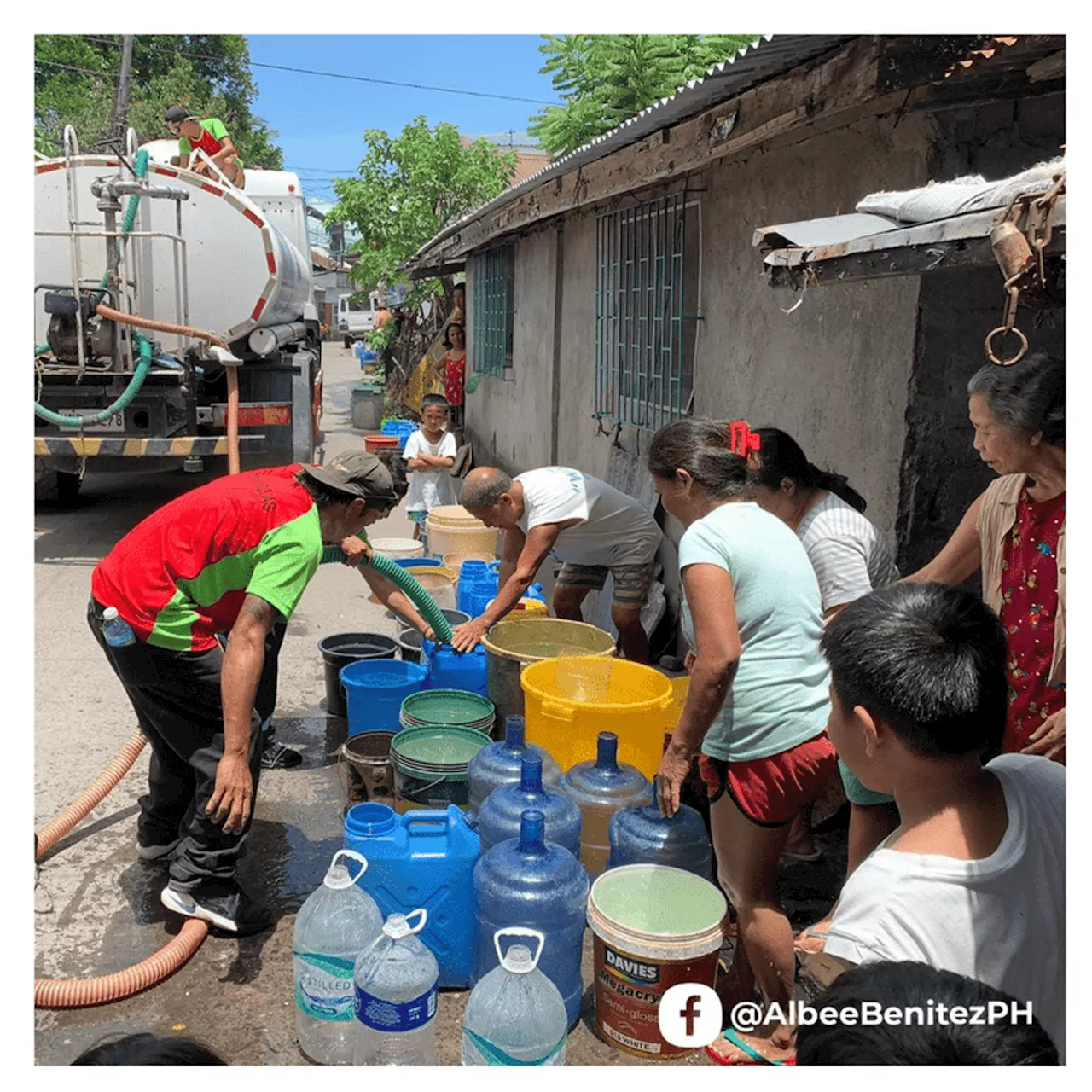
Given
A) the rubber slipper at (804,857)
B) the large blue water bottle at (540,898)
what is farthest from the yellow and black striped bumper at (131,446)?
the large blue water bottle at (540,898)

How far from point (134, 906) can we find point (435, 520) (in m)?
4.15

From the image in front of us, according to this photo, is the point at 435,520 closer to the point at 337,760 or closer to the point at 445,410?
the point at 445,410

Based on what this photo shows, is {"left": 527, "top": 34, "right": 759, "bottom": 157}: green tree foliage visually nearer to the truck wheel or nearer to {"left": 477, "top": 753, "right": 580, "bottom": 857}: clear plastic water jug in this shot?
Result: the truck wheel

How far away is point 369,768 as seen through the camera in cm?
407

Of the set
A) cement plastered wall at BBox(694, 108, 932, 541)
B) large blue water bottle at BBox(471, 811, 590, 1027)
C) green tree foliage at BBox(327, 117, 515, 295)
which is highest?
green tree foliage at BBox(327, 117, 515, 295)

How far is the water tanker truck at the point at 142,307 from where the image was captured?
7871 mm

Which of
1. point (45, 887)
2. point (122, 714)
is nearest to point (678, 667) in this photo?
point (122, 714)

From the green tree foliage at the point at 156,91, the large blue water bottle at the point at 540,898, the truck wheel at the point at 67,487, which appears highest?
the green tree foliage at the point at 156,91

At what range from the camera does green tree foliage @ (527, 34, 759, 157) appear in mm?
13125

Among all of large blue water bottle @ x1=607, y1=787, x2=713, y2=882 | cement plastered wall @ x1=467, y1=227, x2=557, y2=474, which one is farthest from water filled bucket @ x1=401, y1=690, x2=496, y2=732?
cement plastered wall @ x1=467, y1=227, x2=557, y2=474

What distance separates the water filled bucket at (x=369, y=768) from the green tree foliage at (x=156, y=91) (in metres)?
19.4

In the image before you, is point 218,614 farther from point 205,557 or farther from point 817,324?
point 817,324

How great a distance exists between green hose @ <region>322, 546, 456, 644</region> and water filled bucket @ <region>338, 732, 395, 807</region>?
0.52 m

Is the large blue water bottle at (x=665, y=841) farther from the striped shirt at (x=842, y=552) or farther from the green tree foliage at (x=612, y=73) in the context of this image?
the green tree foliage at (x=612, y=73)
